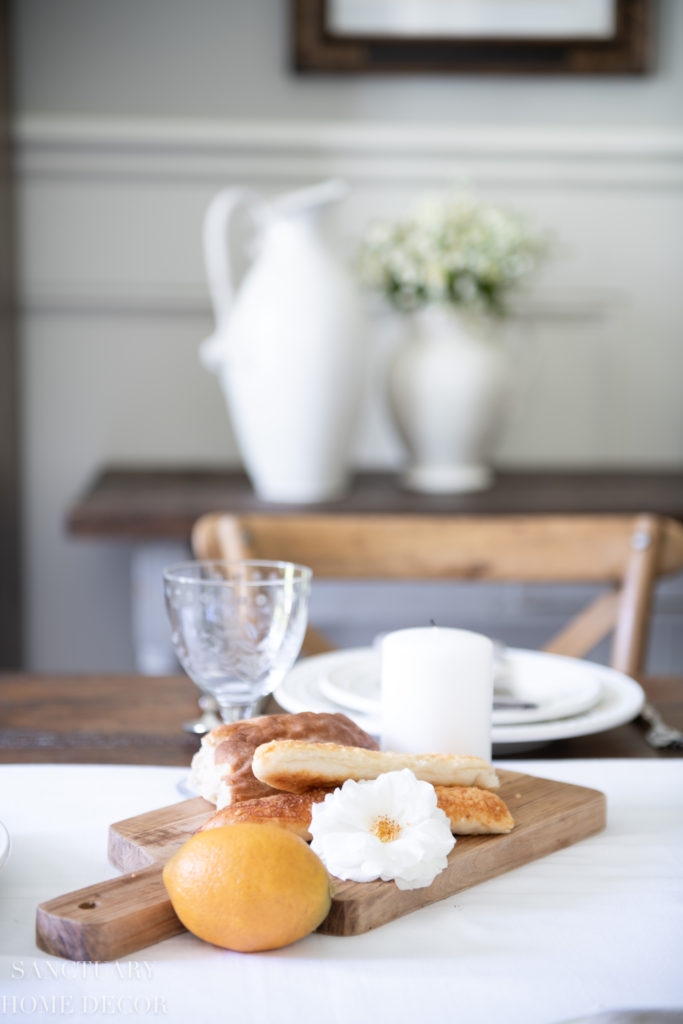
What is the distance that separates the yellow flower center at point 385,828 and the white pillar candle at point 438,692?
0.10 m

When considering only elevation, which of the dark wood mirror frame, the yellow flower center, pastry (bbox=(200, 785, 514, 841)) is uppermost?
the dark wood mirror frame

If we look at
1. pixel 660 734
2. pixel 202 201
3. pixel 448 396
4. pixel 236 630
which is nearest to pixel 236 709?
pixel 236 630

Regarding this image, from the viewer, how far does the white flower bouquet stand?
147cm

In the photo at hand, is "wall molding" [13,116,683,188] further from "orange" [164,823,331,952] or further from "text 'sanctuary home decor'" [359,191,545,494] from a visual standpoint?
"orange" [164,823,331,952]

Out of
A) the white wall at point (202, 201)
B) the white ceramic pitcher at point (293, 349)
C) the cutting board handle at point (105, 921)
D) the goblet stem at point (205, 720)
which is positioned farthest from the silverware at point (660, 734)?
the white wall at point (202, 201)

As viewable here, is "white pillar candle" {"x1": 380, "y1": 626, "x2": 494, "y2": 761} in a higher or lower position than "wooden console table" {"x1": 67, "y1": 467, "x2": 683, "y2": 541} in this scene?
higher

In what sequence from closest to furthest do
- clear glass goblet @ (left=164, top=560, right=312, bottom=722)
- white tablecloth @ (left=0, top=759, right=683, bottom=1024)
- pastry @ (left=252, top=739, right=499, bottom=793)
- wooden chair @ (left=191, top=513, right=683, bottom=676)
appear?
white tablecloth @ (left=0, top=759, right=683, bottom=1024) < pastry @ (left=252, top=739, right=499, bottom=793) < clear glass goblet @ (left=164, top=560, right=312, bottom=722) < wooden chair @ (left=191, top=513, right=683, bottom=676)

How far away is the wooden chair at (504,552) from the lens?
0.98 meters

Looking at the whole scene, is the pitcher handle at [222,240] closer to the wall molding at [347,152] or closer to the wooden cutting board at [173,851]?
the wall molding at [347,152]

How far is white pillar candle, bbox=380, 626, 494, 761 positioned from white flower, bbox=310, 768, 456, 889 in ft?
0.29

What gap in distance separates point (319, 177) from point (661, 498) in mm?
753

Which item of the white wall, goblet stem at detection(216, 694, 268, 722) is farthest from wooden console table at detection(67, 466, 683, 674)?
goblet stem at detection(216, 694, 268, 722)

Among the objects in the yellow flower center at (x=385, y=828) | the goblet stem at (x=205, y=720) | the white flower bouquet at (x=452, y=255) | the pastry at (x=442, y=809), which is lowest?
the goblet stem at (x=205, y=720)

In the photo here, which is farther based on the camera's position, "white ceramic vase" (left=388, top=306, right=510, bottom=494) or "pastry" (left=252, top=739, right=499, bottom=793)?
"white ceramic vase" (left=388, top=306, right=510, bottom=494)
